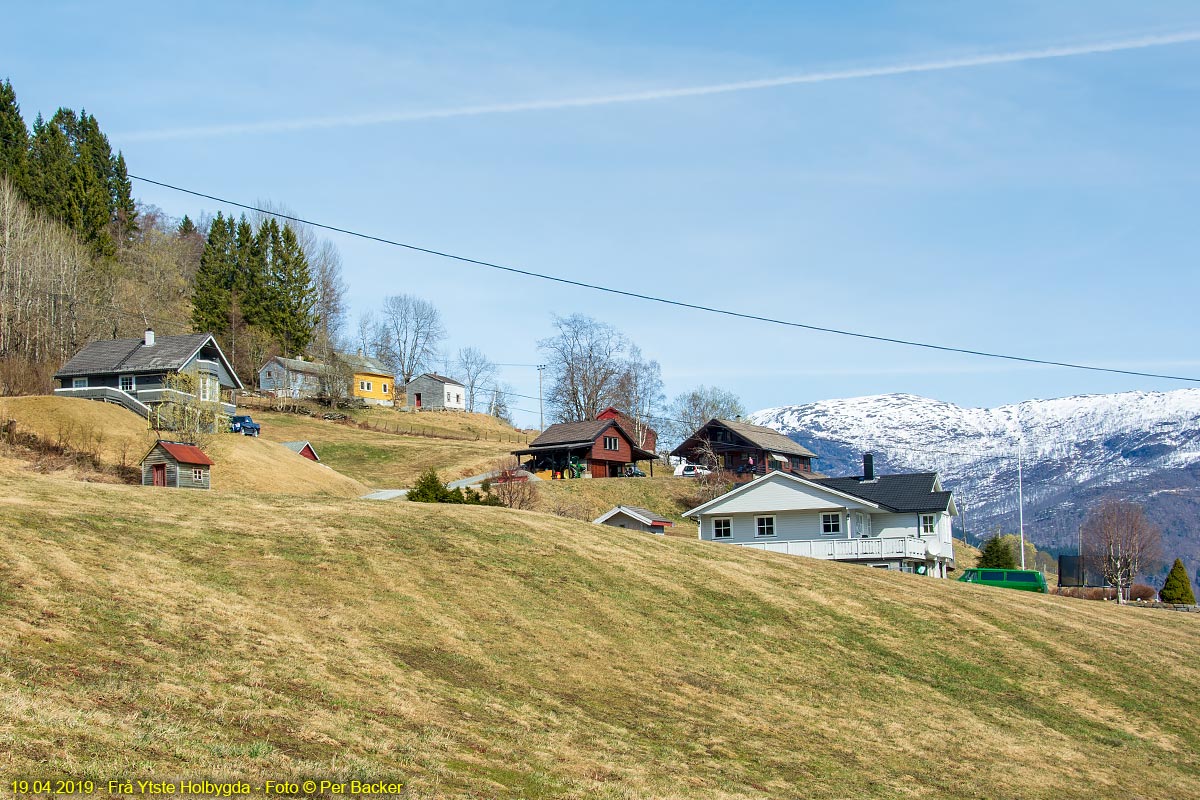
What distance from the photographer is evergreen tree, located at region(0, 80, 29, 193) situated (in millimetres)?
99188

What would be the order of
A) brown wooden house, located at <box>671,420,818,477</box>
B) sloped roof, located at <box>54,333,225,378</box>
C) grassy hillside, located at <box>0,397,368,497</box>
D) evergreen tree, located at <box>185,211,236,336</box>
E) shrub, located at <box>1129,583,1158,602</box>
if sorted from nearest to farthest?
grassy hillside, located at <box>0,397,368,497</box>, sloped roof, located at <box>54,333,225,378</box>, shrub, located at <box>1129,583,1158,602</box>, brown wooden house, located at <box>671,420,818,477</box>, evergreen tree, located at <box>185,211,236,336</box>

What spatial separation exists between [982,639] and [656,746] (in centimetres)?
1830

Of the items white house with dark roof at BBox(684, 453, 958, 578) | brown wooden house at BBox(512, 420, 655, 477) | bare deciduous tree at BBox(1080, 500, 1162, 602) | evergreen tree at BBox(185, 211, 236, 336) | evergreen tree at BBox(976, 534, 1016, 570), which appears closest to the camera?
white house with dark roof at BBox(684, 453, 958, 578)

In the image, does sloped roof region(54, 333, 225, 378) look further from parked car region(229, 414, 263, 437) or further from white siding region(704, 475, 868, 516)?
white siding region(704, 475, 868, 516)

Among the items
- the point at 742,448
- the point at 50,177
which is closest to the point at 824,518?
the point at 742,448

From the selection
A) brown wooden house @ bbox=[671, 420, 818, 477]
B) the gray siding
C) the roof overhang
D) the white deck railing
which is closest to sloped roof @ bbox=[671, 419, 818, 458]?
brown wooden house @ bbox=[671, 420, 818, 477]

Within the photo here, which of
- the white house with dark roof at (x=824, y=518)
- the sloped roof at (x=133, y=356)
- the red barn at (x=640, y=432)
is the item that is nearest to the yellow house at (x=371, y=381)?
the red barn at (x=640, y=432)

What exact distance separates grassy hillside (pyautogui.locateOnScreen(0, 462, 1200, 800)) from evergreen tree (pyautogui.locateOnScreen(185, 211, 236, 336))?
8371cm

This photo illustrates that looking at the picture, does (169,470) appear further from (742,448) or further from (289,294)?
(289,294)

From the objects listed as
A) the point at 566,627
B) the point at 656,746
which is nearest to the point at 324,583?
the point at 566,627

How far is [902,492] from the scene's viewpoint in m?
66.6

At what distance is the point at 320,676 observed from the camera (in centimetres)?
1697

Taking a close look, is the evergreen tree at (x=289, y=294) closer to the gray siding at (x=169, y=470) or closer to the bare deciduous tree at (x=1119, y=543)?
the gray siding at (x=169, y=470)

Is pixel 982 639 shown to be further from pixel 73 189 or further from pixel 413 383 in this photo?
pixel 413 383
